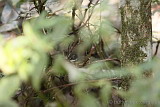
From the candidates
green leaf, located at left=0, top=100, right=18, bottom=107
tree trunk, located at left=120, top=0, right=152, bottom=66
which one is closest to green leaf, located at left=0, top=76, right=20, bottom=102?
green leaf, located at left=0, top=100, right=18, bottom=107

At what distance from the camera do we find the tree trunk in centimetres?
128

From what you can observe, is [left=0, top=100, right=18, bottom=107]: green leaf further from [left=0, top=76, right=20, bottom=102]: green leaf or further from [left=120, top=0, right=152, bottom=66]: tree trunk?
[left=120, top=0, right=152, bottom=66]: tree trunk

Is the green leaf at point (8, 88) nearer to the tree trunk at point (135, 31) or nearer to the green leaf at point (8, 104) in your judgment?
the green leaf at point (8, 104)

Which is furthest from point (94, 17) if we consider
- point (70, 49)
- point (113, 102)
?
point (113, 102)

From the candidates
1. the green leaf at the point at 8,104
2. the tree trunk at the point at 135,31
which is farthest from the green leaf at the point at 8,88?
the tree trunk at the point at 135,31

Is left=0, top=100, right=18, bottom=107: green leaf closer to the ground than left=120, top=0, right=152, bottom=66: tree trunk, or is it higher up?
higher up

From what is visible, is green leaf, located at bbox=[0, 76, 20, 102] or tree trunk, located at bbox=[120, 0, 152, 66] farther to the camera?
tree trunk, located at bbox=[120, 0, 152, 66]

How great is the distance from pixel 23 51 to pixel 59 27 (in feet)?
0.37

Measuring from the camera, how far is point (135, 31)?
1307 mm

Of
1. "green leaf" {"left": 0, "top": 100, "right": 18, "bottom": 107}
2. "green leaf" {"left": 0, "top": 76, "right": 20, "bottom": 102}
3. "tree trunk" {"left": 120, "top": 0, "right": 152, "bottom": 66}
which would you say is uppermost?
"green leaf" {"left": 0, "top": 76, "right": 20, "bottom": 102}

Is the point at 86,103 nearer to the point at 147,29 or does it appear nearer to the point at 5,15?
the point at 147,29

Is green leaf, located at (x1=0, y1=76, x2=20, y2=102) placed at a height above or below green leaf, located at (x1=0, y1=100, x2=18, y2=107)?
above

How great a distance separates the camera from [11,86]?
2.10 feet

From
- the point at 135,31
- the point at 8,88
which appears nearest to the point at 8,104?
the point at 8,88
